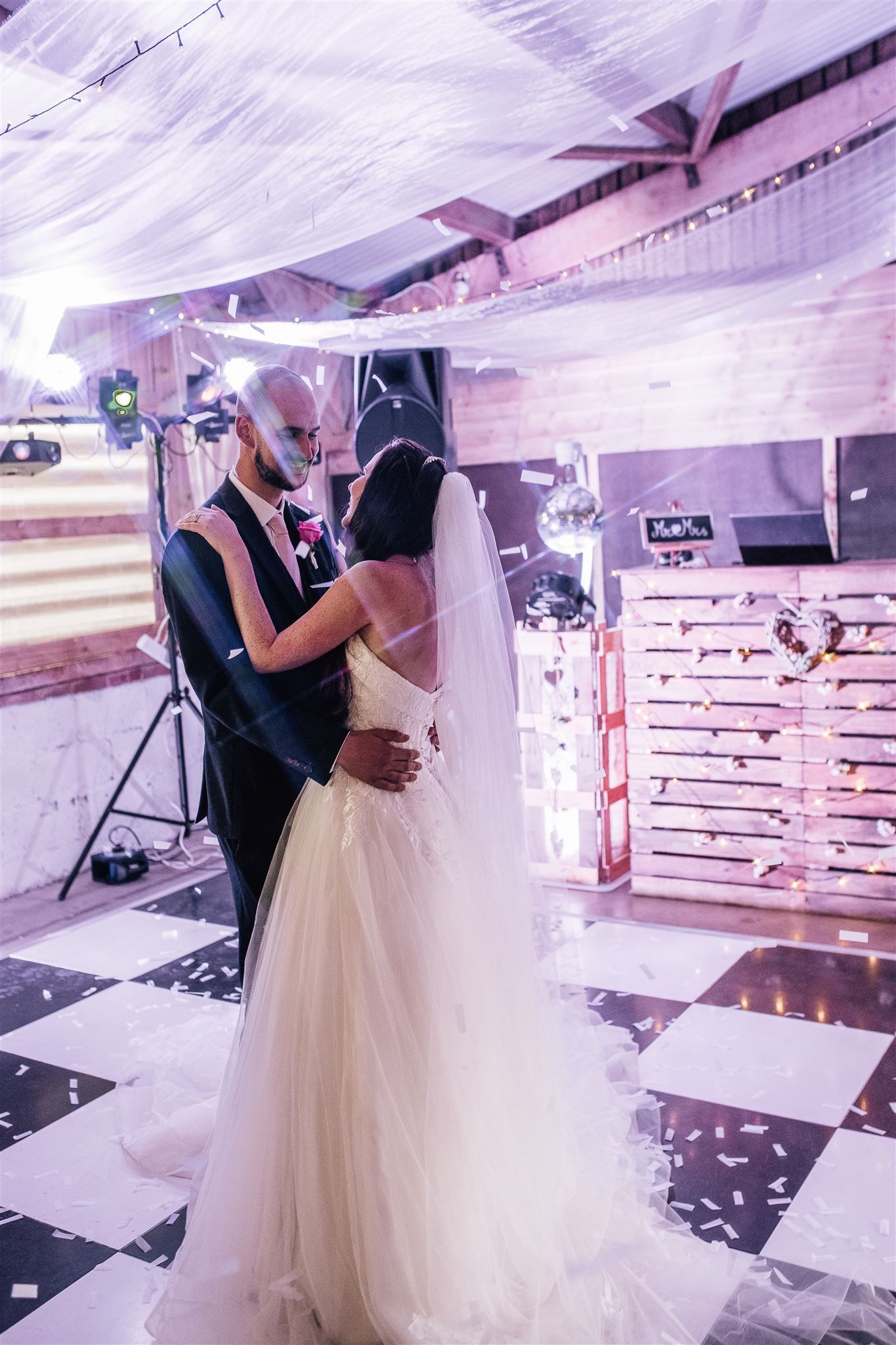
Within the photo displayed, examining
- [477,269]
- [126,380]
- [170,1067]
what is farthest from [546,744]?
[477,269]

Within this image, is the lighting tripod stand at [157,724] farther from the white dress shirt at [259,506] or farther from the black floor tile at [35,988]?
the white dress shirt at [259,506]

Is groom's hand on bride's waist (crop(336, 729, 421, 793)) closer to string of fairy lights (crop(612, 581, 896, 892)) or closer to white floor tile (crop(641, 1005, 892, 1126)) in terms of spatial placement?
white floor tile (crop(641, 1005, 892, 1126))

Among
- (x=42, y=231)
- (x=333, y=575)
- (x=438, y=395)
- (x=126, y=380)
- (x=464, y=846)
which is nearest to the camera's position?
(x=464, y=846)

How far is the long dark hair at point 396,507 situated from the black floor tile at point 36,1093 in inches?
69.8

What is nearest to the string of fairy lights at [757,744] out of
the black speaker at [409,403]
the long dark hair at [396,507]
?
the black speaker at [409,403]

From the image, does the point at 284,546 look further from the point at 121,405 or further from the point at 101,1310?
the point at 121,405

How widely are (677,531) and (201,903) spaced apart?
2.43m

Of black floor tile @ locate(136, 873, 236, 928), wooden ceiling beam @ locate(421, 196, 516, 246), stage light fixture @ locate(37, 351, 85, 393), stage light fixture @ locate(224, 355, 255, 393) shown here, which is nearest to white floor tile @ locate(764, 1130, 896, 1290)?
black floor tile @ locate(136, 873, 236, 928)

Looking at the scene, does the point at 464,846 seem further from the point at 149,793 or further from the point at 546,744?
the point at 149,793

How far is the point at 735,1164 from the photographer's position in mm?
2539

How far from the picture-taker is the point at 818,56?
5.29 meters

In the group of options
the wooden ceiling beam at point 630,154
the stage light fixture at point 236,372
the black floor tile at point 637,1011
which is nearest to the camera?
the black floor tile at point 637,1011

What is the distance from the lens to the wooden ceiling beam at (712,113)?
482cm

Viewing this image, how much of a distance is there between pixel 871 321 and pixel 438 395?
219 cm
